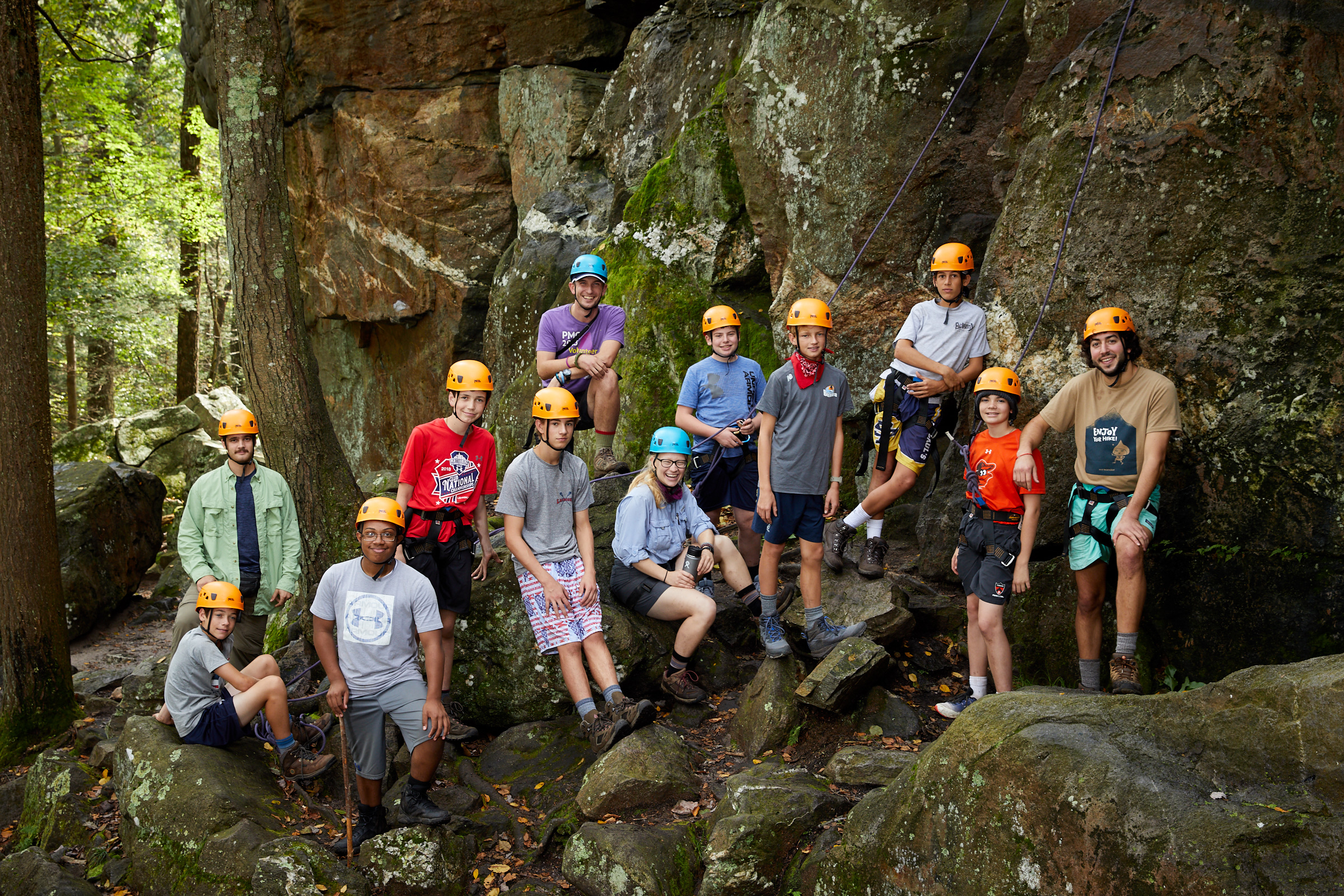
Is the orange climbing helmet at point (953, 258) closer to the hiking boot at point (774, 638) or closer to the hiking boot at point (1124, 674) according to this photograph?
the hiking boot at point (774, 638)

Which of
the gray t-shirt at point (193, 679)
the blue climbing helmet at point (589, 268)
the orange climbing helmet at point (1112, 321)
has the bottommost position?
the gray t-shirt at point (193, 679)

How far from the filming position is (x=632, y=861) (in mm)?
5125

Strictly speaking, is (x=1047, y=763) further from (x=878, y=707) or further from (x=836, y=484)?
(x=836, y=484)

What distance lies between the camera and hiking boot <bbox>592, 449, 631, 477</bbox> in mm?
8641

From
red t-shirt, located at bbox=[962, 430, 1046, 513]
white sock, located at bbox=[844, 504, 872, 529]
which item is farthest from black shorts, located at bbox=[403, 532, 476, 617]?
red t-shirt, located at bbox=[962, 430, 1046, 513]

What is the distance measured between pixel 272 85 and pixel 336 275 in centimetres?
960

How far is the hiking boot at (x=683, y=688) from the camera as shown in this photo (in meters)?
6.58

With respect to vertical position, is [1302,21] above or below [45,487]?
above

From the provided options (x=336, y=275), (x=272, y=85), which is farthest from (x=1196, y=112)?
(x=336, y=275)

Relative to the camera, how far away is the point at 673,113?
12.2 meters

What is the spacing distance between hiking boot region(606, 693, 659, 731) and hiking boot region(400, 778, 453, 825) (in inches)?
45.3

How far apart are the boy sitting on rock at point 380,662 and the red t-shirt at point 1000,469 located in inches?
137

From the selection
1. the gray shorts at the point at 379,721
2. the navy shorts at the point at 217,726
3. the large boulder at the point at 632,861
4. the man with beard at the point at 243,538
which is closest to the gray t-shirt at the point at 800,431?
the large boulder at the point at 632,861

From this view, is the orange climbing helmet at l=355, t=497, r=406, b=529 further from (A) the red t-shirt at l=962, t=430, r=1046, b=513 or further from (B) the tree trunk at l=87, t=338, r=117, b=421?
(B) the tree trunk at l=87, t=338, r=117, b=421
